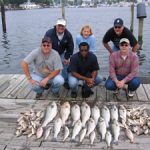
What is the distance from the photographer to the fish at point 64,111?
A: 5789 mm

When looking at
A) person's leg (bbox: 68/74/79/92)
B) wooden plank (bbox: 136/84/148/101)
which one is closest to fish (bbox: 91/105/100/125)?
person's leg (bbox: 68/74/79/92)

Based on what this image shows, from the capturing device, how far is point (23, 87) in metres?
7.89

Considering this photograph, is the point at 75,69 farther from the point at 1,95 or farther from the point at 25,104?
the point at 1,95

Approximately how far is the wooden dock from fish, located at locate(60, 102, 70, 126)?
0.51 meters

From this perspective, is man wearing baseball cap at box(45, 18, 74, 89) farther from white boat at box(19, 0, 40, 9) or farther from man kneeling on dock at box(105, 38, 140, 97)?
white boat at box(19, 0, 40, 9)

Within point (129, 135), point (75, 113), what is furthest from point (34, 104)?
point (129, 135)

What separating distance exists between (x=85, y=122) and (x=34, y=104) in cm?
145

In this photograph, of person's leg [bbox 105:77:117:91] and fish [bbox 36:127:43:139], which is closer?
fish [bbox 36:127:43:139]

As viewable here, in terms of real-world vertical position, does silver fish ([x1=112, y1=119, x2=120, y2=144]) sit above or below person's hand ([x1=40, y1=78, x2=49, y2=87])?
below

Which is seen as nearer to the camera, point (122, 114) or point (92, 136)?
point (92, 136)

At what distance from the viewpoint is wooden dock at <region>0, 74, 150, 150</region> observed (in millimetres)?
5008

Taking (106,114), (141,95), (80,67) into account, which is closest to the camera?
(106,114)

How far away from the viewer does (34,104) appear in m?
6.69

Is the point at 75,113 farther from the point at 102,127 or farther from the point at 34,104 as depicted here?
the point at 34,104
